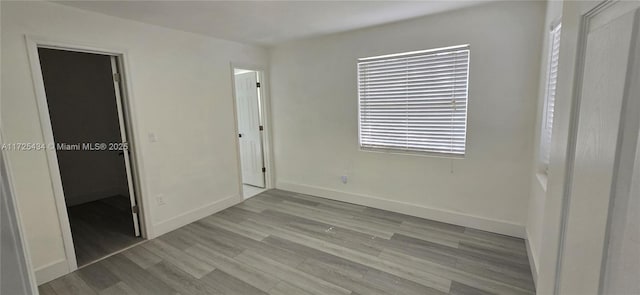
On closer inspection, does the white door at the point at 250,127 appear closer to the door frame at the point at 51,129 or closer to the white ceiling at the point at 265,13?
the white ceiling at the point at 265,13

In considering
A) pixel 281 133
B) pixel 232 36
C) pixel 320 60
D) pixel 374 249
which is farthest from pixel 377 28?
pixel 374 249

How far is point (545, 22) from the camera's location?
236 centimetres

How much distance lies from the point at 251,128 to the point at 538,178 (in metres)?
3.87

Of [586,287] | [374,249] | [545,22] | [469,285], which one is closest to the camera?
[586,287]

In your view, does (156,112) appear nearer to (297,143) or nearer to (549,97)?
(297,143)

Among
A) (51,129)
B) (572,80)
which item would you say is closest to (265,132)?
(51,129)

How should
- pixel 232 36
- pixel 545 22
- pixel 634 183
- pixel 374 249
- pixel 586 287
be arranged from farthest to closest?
pixel 232 36
pixel 374 249
pixel 545 22
pixel 586 287
pixel 634 183

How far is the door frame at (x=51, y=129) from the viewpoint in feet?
7.18

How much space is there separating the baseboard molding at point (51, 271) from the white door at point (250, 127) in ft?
8.68

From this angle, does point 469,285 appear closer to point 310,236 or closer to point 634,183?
point 310,236

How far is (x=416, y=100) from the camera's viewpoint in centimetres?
314

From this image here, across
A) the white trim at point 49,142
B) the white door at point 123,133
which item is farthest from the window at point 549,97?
the white trim at point 49,142

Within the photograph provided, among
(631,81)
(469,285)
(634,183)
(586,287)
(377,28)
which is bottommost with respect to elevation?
(469,285)

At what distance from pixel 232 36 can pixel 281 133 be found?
1.62 metres
